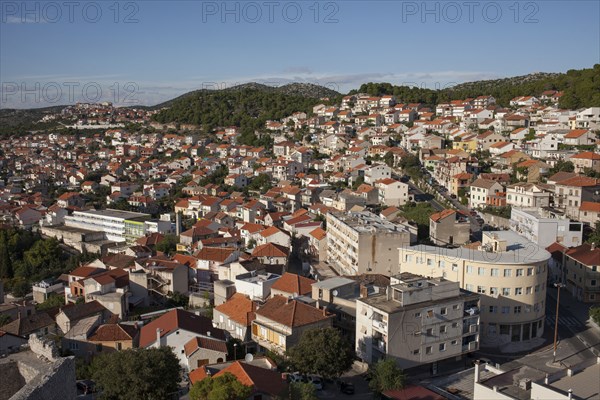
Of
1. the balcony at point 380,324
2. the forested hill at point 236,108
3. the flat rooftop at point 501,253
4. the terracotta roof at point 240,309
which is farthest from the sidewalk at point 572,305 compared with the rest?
the forested hill at point 236,108

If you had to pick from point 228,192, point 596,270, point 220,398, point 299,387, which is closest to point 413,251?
point 596,270

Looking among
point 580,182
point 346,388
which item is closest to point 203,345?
point 346,388

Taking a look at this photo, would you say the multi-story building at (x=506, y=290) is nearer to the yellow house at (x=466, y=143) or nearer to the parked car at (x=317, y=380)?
the parked car at (x=317, y=380)

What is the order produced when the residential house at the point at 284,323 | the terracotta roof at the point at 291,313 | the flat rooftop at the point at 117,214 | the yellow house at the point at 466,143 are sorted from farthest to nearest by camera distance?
the yellow house at the point at 466,143
the flat rooftop at the point at 117,214
the terracotta roof at the point at 291,313
the residential house at the point at 284,323

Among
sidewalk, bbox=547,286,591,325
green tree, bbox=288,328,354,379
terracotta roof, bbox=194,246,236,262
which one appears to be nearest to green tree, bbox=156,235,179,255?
terracotta roof, bbox=194,246,236,262

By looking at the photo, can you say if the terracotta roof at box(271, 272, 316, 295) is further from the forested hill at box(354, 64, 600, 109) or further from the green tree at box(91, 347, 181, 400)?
the forested hill at box(354, 64, 600, 109)

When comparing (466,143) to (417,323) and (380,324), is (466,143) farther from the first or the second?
(380,324)
